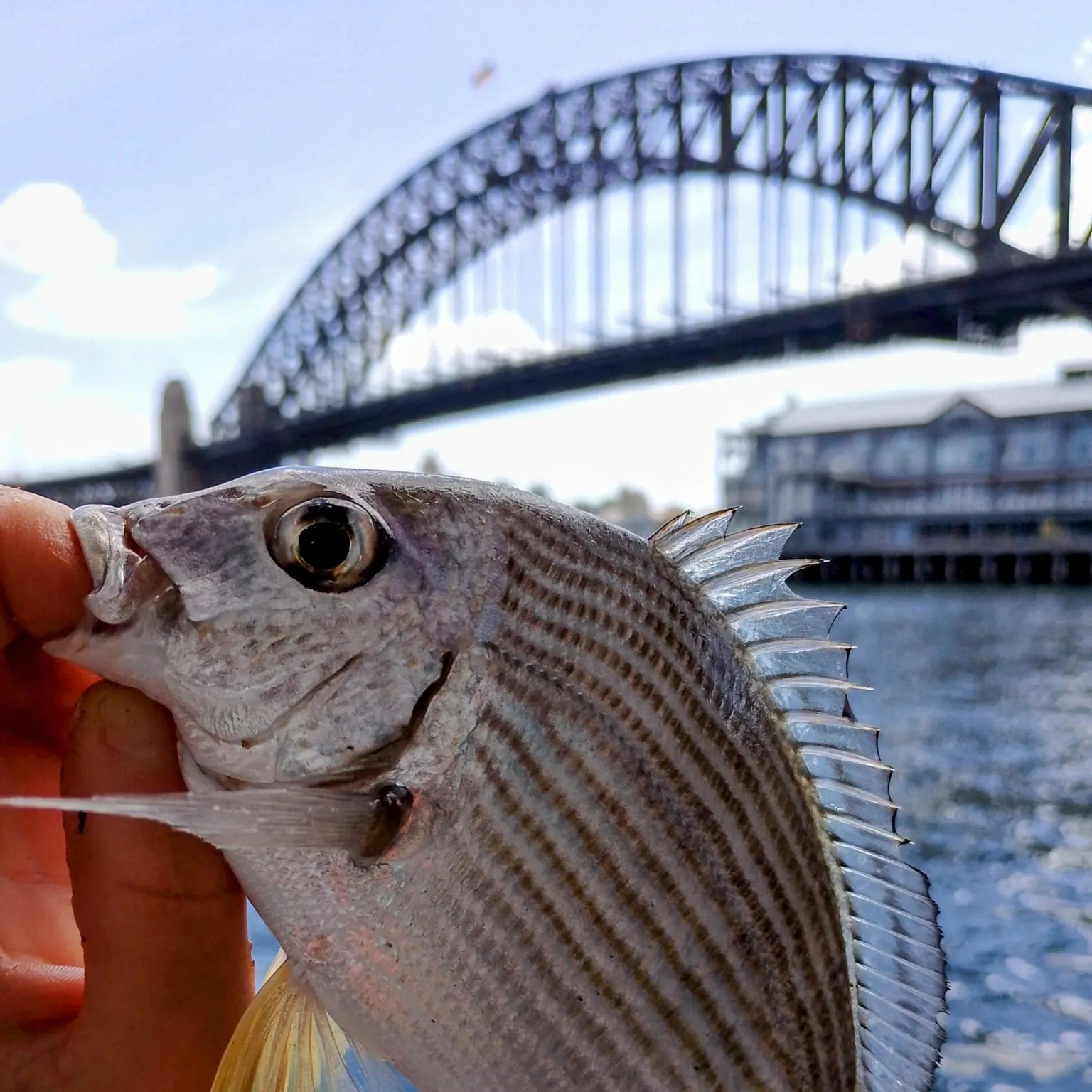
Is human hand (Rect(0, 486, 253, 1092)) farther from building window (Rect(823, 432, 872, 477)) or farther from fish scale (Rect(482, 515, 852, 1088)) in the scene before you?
building window (Rect(823, 432, 872, 477))

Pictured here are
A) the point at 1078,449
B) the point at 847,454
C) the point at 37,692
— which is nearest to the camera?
the point at 37,692

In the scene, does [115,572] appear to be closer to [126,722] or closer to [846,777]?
[126,722]

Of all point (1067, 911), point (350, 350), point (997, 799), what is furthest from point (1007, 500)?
point (1067, 911)

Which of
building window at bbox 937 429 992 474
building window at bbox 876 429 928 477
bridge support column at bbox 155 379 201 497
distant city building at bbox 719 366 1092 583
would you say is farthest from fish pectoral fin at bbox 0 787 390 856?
building window at bbox 876 429 928 477

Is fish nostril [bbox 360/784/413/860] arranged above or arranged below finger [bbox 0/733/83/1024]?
above

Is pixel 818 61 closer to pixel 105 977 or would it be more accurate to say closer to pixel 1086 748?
pixel 1086 748

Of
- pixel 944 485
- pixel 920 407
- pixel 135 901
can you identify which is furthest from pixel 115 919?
pixel 920 407

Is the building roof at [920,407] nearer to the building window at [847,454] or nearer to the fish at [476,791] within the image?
the building window at [847,454]
